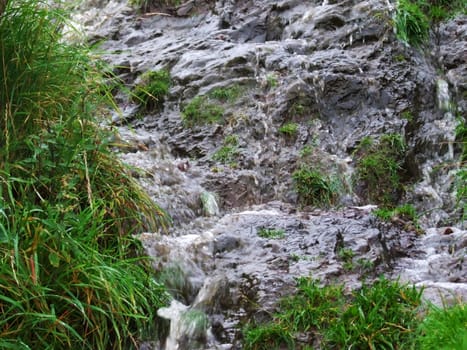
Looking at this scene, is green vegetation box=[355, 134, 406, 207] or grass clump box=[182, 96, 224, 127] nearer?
green vegetation box=[355, 134, 406, 207]

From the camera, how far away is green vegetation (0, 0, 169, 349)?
2.60m

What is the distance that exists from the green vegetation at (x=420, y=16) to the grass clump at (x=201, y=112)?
2.52 meters

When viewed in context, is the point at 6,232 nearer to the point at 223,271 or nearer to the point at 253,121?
the point at 223,271

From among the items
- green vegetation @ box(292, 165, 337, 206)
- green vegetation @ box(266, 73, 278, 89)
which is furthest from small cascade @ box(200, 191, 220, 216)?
green vegetation @ box(266, 73, 278, 89)

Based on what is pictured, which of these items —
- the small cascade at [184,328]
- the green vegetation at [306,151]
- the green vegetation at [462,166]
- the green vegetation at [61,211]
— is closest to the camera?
the green vegetation at [61,211]

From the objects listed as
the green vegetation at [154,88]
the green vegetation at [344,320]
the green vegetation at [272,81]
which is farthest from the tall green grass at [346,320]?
the green vegetation at [154,88]

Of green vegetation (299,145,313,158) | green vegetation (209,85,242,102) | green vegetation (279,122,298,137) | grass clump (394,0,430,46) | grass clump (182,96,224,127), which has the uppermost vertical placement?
grass clump (394,0,430,46)

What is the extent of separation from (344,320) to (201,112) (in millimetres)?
Result: 3812

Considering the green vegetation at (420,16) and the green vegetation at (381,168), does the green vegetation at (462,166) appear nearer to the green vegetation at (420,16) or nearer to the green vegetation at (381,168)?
the green vegetation at (381,168)

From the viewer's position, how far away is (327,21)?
7102 mm

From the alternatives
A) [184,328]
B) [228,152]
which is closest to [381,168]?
[228,152]

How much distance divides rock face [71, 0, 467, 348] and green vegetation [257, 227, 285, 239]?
5 cm

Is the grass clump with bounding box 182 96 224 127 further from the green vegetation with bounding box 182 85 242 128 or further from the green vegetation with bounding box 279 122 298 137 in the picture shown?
the green vegetation with bounding box 279 122 298 137

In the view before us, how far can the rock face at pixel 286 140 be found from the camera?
12.0 feet
